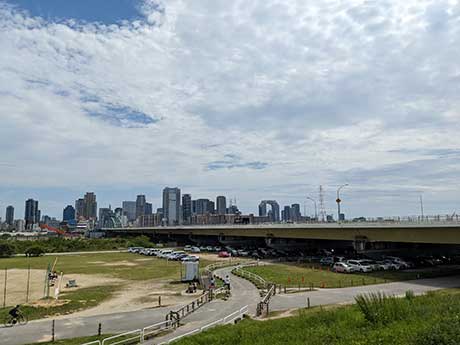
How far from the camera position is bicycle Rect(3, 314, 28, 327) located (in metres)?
26.9

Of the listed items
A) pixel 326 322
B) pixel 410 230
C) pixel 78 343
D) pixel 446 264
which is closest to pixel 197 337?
pixel 326 322

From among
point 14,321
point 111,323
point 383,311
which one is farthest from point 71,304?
point 383,311

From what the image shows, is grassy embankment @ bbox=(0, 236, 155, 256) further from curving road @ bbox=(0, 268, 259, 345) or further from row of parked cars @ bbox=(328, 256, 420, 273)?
curving road @ bbox=(0, 268, 259, 345)

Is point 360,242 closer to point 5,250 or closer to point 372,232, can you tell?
point 372,232

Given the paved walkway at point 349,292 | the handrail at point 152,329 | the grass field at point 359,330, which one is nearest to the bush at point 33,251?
the paved walkway at point 349,292

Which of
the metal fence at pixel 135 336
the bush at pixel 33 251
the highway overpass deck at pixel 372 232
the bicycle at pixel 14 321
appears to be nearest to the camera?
the metal fence at pixel 135 336

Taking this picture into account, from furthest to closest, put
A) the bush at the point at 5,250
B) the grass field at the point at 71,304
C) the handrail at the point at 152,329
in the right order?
the bush at the point at 5,250
the grass field at the point at 71,304
the handrail at the point at 152,329

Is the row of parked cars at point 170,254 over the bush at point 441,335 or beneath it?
beneath

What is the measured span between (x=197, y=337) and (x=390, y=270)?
144 ft

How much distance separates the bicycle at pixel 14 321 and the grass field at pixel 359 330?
15.4 m

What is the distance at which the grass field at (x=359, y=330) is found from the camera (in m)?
12.8

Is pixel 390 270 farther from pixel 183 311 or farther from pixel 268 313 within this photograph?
pixel 183 311

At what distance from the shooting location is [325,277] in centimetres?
4875

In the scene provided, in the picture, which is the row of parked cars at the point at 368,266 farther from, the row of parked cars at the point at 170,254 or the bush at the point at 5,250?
the bush at the point at 5,250
